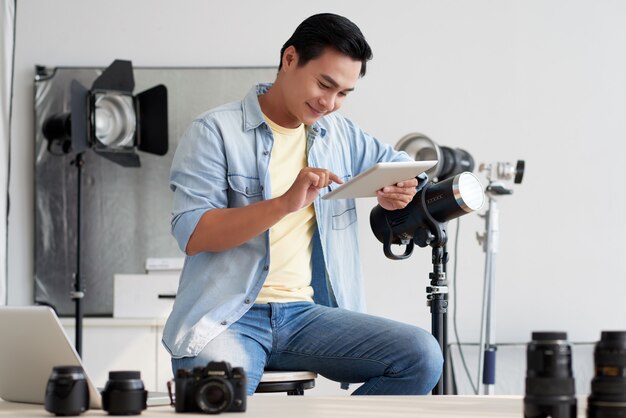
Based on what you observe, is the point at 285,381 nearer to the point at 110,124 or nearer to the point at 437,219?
the point at 437,219

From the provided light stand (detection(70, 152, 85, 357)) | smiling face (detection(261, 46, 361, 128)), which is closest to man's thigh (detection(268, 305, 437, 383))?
smiling face (detection(261, 46, 361, 128))

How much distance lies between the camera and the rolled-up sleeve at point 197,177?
7.24 ft

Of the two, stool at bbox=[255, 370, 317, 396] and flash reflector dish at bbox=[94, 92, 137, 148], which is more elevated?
flash reflector dish at bbox=[94, 92, 137, 148]

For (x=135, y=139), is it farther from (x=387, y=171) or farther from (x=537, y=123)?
(x=387, y=171)

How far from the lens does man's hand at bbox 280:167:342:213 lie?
2.02m

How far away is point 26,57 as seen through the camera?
13.9 feet

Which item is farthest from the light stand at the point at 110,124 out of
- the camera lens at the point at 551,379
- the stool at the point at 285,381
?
the camera lens at the point at 551,379

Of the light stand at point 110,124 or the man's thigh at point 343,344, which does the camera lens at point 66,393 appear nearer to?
the man's thigh at point 343,344

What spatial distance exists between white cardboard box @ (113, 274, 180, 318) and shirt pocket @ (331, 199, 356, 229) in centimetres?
163

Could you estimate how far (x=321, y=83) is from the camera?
227cm

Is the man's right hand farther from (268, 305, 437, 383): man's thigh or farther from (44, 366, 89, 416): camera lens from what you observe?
(44, 366, 89, 416): camera lens

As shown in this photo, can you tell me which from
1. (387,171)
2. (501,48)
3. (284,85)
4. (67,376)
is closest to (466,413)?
(67,376)

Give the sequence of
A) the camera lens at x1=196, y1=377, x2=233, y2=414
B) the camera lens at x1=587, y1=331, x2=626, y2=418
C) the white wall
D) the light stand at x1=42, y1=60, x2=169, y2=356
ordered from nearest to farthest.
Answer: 1. the camera lens at x1=587, y1=331, x2=626, y2=418
2. the camera lens at x1=196, y1=377, x2=233, y2=414
3. the light stand at x1=42, y1=60, x2=169, y2=356
4. the white wall

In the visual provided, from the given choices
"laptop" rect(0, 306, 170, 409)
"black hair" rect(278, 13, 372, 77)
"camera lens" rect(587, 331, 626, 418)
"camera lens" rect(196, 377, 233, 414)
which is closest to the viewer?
"camera lens" rect(587, 331, 626, 418)
